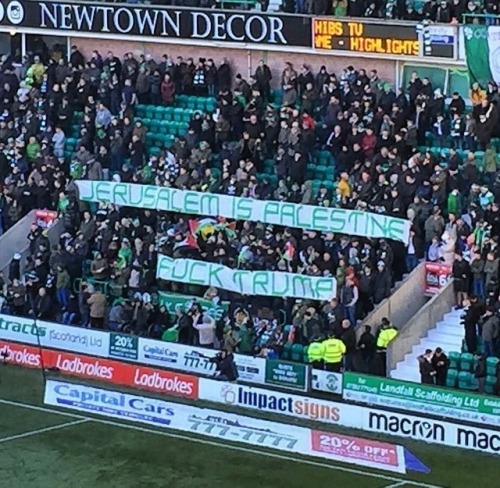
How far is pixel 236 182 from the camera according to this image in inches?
1490

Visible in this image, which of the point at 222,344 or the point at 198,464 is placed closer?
the point at 198,464

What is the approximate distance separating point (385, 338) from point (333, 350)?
0.99m

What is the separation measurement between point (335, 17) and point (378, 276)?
26.1 ft

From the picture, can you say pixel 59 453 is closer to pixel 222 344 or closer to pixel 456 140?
pixel 222 344

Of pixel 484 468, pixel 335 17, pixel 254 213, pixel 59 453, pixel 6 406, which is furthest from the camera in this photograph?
pixel 335 17

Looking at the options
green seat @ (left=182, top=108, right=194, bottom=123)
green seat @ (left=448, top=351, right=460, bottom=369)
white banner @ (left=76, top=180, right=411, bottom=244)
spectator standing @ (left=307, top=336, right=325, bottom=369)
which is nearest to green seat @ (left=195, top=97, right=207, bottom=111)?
green seat @ (left=182, top=108, right=194, bottom=123)

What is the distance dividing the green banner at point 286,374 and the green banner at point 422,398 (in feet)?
3.21

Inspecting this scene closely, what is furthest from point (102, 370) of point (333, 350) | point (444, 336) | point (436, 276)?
point (436, 276)

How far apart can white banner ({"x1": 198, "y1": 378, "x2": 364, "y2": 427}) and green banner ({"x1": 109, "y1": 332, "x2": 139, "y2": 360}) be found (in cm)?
269

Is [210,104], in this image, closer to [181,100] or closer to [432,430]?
[181,100]

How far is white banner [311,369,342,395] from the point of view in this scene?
32719mm

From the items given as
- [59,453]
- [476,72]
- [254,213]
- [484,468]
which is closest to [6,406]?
[59,453]

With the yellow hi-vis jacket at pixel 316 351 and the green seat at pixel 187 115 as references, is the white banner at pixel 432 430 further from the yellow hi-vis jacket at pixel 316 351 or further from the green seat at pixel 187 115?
the green seat at pixel 187 115

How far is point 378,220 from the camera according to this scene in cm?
3500
